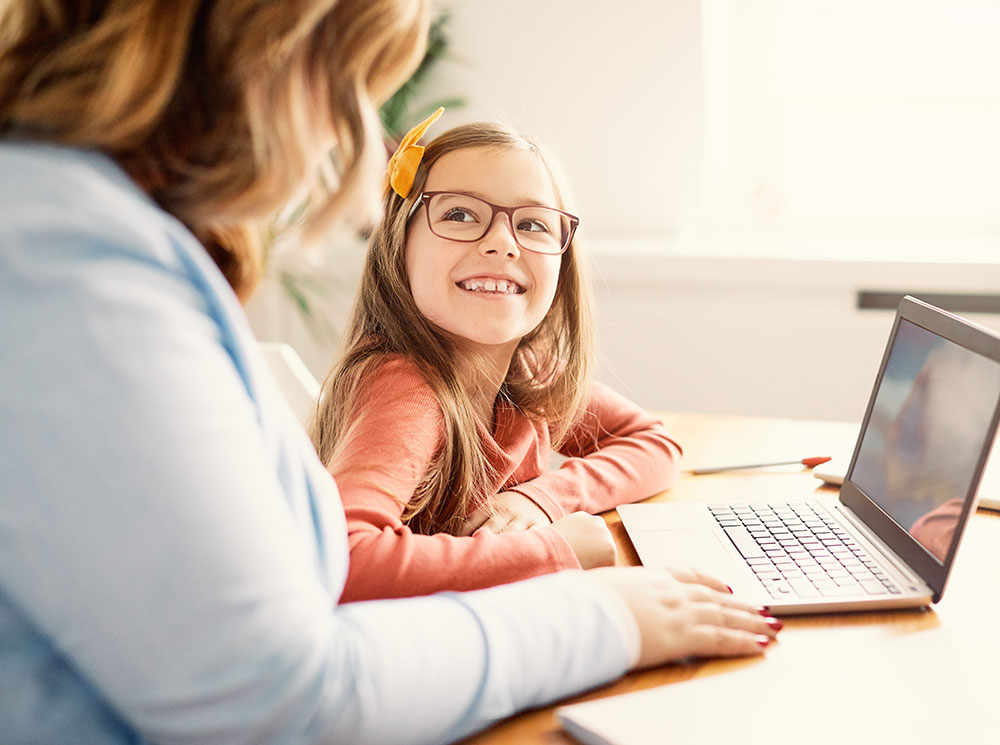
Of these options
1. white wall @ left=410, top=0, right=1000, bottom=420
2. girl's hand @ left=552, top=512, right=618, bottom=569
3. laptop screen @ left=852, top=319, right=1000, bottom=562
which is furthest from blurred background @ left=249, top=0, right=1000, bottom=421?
girl's hand @ left=552, top=512, right=618, bottom=569

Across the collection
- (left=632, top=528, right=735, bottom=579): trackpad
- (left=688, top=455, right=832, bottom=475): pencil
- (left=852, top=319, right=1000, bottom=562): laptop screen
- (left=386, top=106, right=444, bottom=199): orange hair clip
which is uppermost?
(left=386, top=106, right=444, bottom=199): orange hair clip

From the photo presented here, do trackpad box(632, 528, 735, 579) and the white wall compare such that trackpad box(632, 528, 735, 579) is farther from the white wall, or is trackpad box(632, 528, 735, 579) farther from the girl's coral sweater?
the white wall

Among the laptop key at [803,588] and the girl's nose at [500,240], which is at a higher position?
the girl's nose at [500,240]

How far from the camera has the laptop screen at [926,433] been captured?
2.83 ft

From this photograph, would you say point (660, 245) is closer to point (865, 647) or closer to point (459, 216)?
point (459, 216)

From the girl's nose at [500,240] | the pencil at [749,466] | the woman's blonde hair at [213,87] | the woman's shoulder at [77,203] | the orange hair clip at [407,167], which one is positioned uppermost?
the woman's blonde hair at [213,87]

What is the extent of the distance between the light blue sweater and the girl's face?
58 centimetres

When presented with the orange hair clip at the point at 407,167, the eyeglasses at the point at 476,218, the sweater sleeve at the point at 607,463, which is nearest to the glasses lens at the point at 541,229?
the eyeglasses at the point at 476,218

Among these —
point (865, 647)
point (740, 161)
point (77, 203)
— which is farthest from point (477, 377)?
point (740, 161)

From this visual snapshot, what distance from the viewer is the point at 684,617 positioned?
0.76 metres

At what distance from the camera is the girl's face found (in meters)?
1.18

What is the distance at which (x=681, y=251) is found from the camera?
247 cm

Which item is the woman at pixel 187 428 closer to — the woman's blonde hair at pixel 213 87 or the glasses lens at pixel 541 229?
the woman's blonde hair at pixel 213 87

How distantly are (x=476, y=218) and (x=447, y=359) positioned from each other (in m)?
0.18
